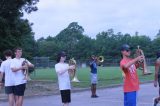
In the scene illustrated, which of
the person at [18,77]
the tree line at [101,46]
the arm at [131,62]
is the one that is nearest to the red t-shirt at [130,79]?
the arm at [131,62]

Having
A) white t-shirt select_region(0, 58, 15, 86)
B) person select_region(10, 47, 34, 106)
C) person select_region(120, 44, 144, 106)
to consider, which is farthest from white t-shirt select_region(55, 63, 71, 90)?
person select_region(120, 44, 144, 106)

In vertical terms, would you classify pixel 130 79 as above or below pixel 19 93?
above

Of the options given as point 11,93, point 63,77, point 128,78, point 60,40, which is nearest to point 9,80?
point 11,93

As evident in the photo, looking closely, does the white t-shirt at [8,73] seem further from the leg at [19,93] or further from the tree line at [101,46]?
the tree line at [101,46]

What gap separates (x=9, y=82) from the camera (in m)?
12.7

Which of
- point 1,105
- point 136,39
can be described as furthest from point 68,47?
point 1,105

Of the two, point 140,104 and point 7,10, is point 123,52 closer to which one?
point 140,104

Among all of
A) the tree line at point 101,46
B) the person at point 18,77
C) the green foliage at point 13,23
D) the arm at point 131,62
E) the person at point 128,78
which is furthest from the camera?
the tree line at point 101,46

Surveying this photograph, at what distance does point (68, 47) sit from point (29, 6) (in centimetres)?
10115

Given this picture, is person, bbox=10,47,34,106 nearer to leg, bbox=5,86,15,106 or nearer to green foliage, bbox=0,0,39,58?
leg, bbox=5,86,15,106

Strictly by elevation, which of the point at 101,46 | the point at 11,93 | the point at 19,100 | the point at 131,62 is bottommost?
the point at 19,100

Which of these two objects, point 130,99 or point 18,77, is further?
point 18,77

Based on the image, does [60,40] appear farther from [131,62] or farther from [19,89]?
[131,62]

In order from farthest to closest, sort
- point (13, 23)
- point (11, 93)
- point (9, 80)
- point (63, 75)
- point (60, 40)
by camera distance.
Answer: point (60, 40) → point (13, 23) → point (11, 93) → point (9, 80) → point (63, 75)
